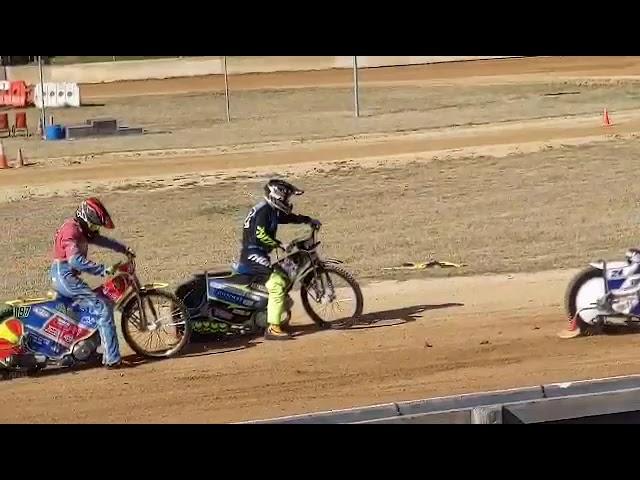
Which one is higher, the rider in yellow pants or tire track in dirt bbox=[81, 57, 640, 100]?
tire track in dirt bbox=[81, 57, 640, 100]

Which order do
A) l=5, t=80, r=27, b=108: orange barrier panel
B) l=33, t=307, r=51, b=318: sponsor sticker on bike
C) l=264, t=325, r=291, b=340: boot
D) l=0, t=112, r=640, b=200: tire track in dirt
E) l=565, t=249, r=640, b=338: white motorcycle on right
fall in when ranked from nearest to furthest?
1. l=33, t=307, r=51, b=318: sponsor sticker on bike
2. l=565, t=249, r=640, b=338: white motorcycle on right
3. l=264, t=325, r=291, b=340: boot
4. l=0, t=112, r=640, b=200: tire track in dirt
5. l=5, t=80, r=27, b=108: orange barrier panel

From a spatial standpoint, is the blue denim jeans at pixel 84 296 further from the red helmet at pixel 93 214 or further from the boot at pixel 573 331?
the boot at pixel 573 331

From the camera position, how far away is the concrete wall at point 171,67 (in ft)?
80.7

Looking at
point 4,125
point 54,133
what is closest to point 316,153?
point 54,133

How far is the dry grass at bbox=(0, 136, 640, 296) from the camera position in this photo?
47.1ft

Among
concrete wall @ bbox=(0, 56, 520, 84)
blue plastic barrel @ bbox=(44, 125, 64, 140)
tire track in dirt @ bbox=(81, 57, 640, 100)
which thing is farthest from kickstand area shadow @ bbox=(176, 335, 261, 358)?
blue plastic barrel @ bbox=(44, 125, 64, 140)

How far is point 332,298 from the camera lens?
11.1 m

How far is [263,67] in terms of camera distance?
85.2 ft

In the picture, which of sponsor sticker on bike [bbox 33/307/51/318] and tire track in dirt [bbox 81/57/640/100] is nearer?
sponsor sticker on bike [bbox 33/307/51/318]

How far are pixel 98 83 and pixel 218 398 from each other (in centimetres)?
2224

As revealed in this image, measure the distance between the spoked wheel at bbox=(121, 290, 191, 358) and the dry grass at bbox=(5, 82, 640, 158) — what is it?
414 inches

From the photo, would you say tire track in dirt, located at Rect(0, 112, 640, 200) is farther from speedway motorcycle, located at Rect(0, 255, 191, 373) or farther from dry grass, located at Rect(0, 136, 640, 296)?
speedway motorcycle, located at Rect(0, 255, 191, 373)

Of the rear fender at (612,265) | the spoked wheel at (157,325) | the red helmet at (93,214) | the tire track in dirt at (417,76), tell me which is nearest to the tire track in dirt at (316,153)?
the tire track in dirt at (417,76)
